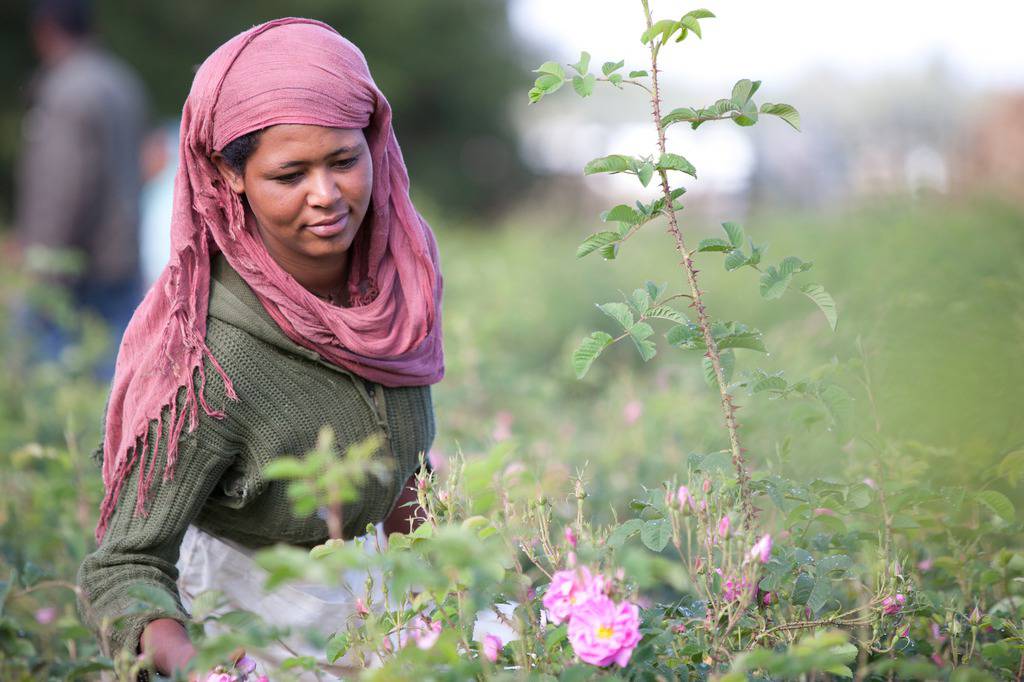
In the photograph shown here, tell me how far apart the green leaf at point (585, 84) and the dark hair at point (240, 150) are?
557 millimetres

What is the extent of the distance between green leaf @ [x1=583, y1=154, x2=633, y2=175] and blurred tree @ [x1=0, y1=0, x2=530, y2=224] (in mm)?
14153

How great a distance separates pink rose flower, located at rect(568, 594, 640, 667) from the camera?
145 cm

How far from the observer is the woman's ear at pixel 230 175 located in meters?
2.05

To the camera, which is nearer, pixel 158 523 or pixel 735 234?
pixel 735 234

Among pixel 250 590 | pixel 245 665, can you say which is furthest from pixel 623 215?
pixel 250 590

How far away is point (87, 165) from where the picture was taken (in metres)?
5.97

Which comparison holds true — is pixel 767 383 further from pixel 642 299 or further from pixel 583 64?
pixel 583 64

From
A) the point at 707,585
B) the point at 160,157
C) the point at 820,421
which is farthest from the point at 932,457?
the point at 160,157

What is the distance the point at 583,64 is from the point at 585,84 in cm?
4

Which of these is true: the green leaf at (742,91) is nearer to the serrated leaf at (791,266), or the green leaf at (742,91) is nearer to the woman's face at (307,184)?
the serrated leaf at (791,266)

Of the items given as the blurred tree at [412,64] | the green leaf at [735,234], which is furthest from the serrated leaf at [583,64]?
the blurred tree at [412,64]

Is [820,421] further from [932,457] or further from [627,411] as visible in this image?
[627,411]

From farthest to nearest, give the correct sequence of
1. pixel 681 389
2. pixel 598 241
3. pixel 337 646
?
1. pixel 681 389
2. pixel 598 241
3. pixel 337 646

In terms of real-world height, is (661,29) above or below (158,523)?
above
